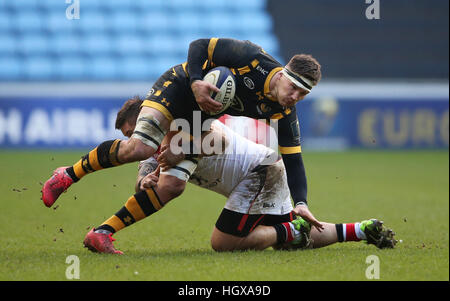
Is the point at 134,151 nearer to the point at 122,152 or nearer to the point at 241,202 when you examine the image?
the point at 122,152

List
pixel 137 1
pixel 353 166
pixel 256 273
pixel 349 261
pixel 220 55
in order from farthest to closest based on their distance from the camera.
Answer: pixel 137 1
pixel 353 166
pixel 220 55
pixel 349 261
pixel 256 273

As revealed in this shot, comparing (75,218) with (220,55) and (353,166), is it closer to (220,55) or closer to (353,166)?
(220,55)

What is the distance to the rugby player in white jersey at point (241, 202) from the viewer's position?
4.61m

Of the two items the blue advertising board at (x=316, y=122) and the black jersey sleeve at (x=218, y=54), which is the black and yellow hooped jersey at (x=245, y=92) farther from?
the blue advertising board at (x=316, y=122)

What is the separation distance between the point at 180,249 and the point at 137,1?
1825 centimetres

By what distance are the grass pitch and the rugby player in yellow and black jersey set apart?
1.65 ft

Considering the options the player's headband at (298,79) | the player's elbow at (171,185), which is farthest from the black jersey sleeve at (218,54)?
the player's elbow at (171,185)

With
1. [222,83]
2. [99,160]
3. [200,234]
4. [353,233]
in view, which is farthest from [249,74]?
[200,234]

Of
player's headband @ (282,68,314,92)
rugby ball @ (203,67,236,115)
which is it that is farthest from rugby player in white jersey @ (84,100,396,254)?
player's headband @ (282,68,314,92)

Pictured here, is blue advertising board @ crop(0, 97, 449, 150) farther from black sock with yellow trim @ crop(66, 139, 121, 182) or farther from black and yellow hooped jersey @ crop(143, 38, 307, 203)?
black and yellow hooped jersey @ crop(143, 38, 307, 203)

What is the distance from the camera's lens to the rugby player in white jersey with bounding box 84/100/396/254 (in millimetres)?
4605

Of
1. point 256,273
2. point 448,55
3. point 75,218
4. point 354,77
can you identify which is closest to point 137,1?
point 354,77

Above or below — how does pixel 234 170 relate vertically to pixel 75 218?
above

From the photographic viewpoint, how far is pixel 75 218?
662 cm
